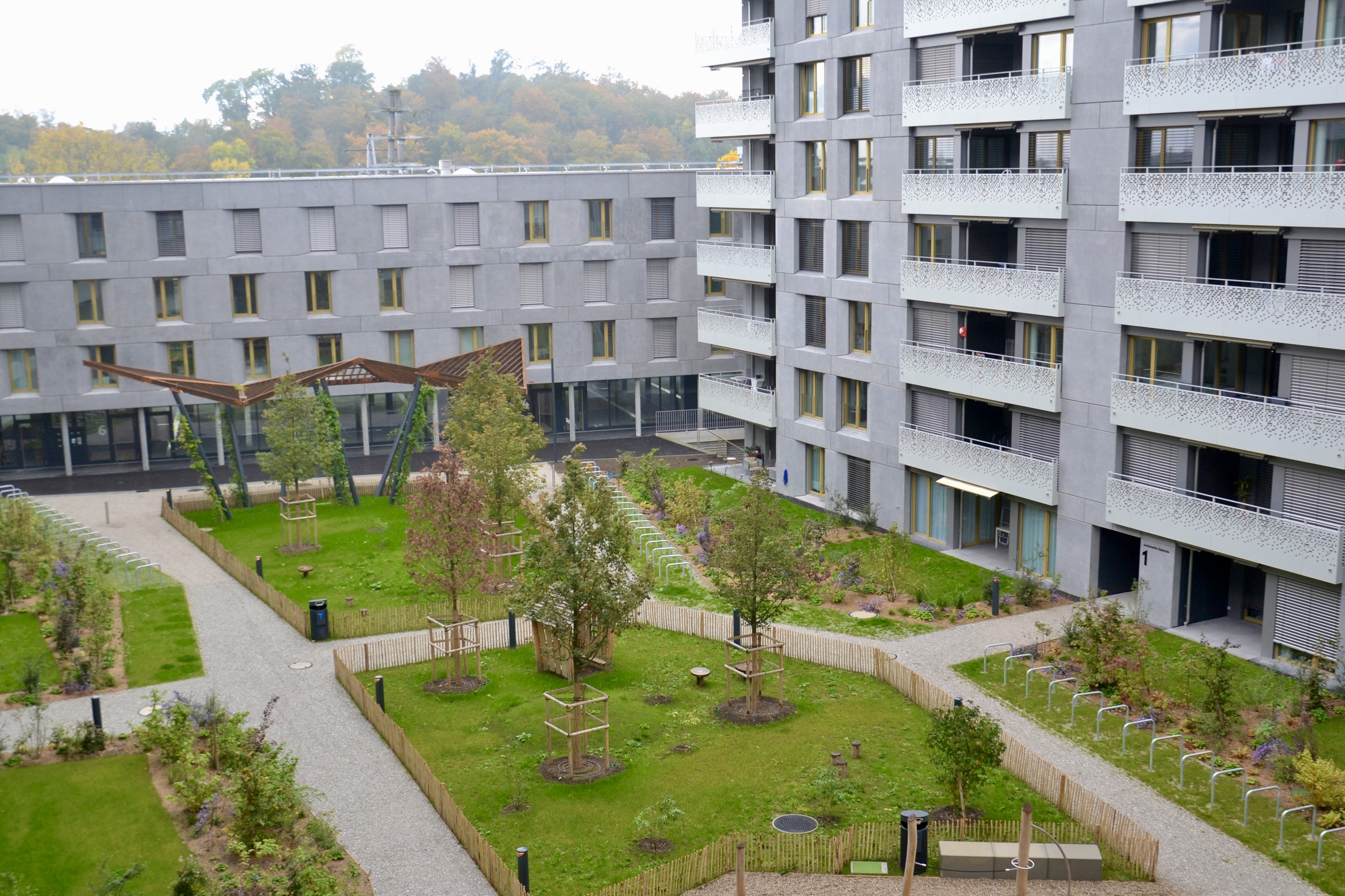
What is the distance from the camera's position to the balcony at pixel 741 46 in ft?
147

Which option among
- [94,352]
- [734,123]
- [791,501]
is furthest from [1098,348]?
[94,352]

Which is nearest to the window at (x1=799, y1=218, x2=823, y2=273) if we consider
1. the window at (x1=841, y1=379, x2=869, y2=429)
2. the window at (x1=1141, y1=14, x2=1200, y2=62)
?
the window at (x1=841, y1=379, x2=869, y2=429)

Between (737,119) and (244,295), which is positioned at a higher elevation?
(737,119)

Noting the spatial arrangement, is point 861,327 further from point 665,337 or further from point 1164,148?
point 665,337

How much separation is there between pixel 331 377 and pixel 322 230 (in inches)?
392

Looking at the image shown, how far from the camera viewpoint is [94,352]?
51344 mm

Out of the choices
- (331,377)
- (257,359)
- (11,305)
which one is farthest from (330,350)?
(11,305)

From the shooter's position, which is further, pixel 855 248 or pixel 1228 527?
pixel 855 248

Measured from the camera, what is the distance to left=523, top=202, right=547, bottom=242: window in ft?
183

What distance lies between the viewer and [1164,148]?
3055 cm

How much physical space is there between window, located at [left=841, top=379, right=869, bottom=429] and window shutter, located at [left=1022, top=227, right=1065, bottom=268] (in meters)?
8.76

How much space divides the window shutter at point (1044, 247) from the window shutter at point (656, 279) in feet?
82.6

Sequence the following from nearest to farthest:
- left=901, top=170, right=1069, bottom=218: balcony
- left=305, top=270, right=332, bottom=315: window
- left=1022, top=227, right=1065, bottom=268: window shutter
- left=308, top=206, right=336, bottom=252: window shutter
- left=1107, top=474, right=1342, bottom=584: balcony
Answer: left=1107, top=474, right=1342, bottom=584: balcony, left=901, top=170, right=1069, bottom=218: balcony, left=1022, top=227, right=1065, bottom=268: window shutter, left=308, top=206, right=336, bottom=252: window shutter, left=305, top=270, right=332, bottom=315: window

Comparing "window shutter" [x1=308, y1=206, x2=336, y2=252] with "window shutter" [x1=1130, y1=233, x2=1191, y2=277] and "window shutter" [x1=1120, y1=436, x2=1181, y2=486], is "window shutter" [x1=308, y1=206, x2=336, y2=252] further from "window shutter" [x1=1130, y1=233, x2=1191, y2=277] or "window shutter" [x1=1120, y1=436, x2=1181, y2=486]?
"window shutter" [x1=1120, y1=436, x2=1181, y2=486]
